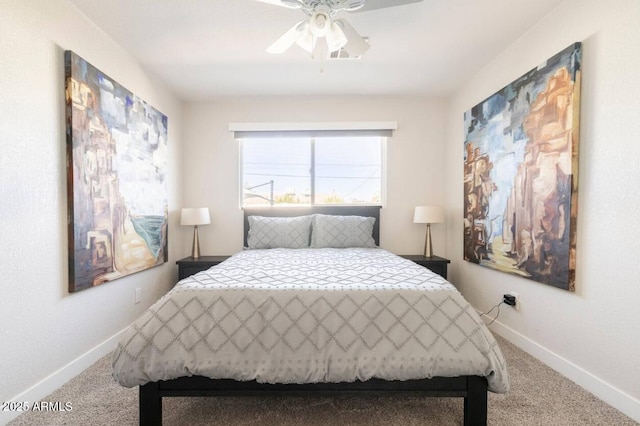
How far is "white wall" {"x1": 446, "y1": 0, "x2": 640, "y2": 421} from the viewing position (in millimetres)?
1423

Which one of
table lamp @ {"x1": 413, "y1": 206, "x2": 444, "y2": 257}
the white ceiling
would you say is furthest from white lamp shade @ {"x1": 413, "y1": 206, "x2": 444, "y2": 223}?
the white ceiling

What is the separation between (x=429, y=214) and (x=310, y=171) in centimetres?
151

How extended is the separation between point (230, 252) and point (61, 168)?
1920 millimetres

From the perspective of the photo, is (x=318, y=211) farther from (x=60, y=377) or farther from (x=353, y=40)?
(x=60, y=377)

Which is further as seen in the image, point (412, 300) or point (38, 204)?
point (38, 204)

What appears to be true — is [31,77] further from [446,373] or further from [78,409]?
[446,373]

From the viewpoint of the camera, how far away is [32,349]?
154 cm

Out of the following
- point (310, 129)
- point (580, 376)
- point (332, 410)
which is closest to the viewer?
point (332, 410)

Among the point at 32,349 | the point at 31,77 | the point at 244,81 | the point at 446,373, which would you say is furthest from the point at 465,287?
the point at 31,77

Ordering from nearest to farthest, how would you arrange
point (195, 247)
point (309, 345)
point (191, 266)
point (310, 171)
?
point (309, 345), point (191, 266), point (195, 247), point (310, 171)

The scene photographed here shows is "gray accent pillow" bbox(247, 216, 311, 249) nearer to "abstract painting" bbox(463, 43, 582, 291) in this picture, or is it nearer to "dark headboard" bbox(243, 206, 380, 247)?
"dark headboard" bbox(243, 206, 380, 247)

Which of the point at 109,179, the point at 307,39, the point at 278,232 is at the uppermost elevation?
the point at 307,39

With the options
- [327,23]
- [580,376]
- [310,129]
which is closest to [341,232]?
[310,129]

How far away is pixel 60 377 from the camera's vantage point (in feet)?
5.49
